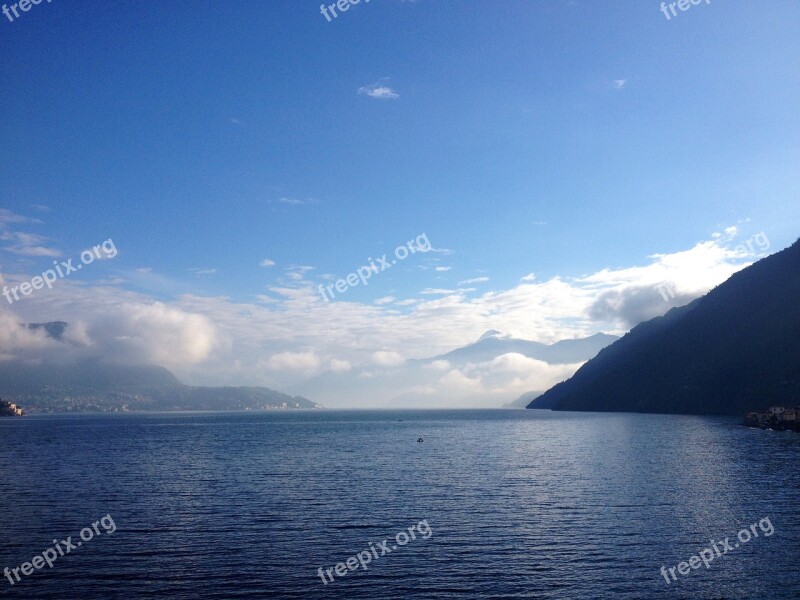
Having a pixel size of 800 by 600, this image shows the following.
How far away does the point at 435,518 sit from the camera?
60312 millimetres

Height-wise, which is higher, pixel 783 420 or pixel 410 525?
pixel 410 525

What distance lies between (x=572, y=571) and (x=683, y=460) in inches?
2983

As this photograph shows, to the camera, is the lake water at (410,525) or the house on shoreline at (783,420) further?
the house on shoreline at (783,420)

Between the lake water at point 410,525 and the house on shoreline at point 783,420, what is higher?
the lake water at point 410,525

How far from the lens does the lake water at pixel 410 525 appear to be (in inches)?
1608

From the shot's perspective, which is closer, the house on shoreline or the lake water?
the lake water

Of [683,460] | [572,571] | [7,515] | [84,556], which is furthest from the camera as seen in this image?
[683,460]

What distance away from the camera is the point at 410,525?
189 feet

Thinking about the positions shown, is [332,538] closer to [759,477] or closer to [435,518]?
[435,518]

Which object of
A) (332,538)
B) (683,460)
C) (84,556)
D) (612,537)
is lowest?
(683,460)

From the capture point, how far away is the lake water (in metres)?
40.8

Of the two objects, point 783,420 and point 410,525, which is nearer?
point 410,525

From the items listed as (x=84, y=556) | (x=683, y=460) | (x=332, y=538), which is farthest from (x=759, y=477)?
(x=84, y=556)

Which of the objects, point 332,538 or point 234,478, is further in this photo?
point 234,478
